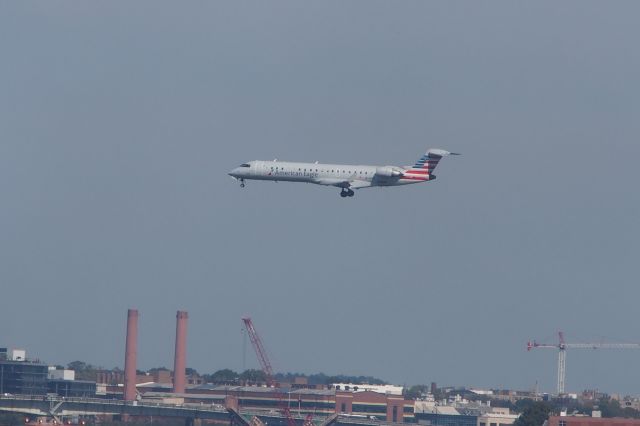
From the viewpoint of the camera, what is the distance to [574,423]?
194 metres

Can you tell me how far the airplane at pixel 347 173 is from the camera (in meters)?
→ 165

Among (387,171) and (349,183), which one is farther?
(349,183)

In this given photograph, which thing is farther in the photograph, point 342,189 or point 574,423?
point 574,423

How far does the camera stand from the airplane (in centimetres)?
16525

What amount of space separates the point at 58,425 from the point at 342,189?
196 ft

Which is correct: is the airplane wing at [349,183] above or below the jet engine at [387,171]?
below

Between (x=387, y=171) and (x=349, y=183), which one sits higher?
(x=387, y=171)

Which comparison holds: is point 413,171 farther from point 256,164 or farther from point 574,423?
point 574,423

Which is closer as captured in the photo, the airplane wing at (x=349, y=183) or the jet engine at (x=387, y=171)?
the jet engine at (x=387, y=171)

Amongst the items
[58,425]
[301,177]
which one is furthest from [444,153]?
[58,425]

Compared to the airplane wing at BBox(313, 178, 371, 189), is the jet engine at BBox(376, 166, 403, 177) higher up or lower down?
higher up

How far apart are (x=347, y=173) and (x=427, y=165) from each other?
1011 centimetres

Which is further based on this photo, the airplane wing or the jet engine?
the airplane wing

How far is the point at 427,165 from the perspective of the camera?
168750 mm
